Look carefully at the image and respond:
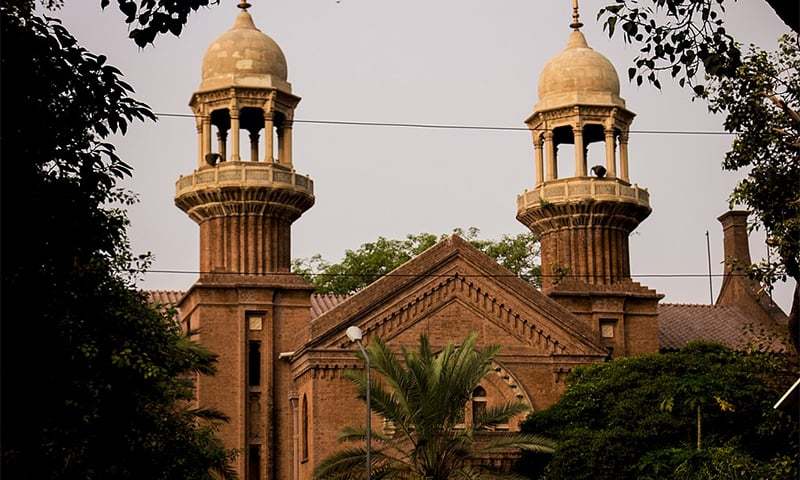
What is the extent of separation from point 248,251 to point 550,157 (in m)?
12.3

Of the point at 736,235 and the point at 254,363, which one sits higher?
the point at 736,235

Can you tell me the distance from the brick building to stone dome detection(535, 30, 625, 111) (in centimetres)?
6

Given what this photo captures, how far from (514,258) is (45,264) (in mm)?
53332

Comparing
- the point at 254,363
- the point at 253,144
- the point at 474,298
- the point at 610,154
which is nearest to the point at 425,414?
the point at 474,298

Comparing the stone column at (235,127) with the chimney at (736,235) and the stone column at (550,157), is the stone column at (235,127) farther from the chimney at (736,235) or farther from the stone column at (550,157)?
the chimney at (736,235)

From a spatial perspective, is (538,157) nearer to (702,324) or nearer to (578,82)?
(578,82)

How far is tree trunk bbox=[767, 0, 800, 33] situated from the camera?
10.1 m

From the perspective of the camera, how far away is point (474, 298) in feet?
164

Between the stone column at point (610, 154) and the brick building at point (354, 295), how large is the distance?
90mm

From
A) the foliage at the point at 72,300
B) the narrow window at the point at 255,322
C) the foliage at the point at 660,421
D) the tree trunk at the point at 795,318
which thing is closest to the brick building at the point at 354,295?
the narrow window at the point at 255,322

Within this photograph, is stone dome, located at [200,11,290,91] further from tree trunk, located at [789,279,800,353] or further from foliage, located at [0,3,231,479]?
tree trunk, located at [789,279,800,353]

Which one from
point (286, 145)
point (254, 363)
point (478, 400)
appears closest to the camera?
point (478, 400)

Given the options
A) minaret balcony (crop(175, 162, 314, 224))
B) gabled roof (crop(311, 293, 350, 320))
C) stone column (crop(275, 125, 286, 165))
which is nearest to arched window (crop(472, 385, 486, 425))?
gabled roof (crop(311, 293, 350, 320))

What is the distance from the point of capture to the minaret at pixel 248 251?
167 feet
